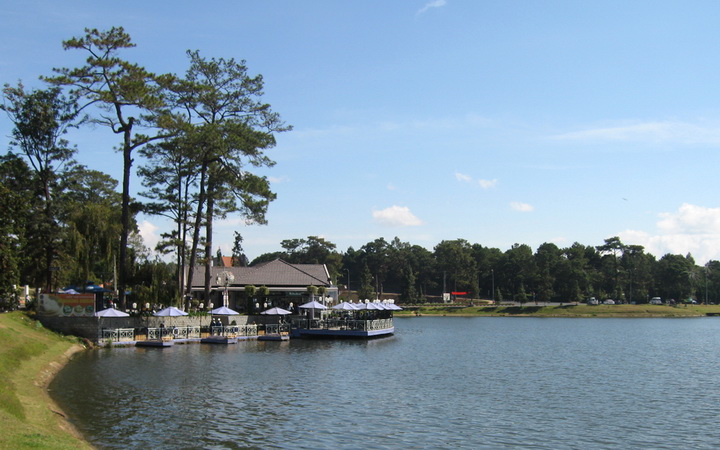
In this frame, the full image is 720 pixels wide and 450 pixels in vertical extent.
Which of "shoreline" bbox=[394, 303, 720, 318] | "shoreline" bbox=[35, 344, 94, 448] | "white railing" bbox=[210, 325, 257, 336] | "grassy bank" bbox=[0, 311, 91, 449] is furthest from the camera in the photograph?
"shoreline" bbox=[394, 303, 720, 318]

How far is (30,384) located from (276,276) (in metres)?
48.3

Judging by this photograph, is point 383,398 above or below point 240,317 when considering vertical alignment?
below

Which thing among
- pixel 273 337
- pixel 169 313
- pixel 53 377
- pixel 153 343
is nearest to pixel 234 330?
pixel 273 337

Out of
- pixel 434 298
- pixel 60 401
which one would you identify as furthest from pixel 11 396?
pixel 434 298

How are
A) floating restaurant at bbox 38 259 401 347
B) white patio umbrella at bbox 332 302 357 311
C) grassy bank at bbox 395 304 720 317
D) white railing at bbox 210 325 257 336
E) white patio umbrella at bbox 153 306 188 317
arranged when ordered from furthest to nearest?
grassy bank at bbox 395 304 720 317
white patio umbrella at bbox 332 302 357 311
white railing at bbox 210 325 257 336
white patio umbrella at bbox 153 306 188 317
floating restaurant at bbox 38 259 401 347

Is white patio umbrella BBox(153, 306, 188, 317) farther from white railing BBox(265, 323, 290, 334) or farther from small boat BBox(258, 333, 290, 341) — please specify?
white railing BBox(265, 323, 290, 334)

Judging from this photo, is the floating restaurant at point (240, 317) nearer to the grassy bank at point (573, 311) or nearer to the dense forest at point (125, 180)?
the dense forest at point (125, 180)

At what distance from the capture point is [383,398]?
92.2 ft

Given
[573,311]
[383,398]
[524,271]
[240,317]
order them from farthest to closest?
[524,271], [573,311], [240,317], [383,398]

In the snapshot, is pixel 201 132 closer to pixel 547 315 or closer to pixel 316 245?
pixel 547 315

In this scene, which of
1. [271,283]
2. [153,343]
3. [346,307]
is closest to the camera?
[153,343]

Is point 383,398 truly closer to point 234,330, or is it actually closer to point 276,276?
point 234,330

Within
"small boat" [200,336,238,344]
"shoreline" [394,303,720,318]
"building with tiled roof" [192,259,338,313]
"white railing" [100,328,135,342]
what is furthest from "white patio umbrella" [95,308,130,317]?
"shoreline" [394,303,720,318]

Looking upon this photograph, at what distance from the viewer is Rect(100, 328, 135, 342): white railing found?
43938 millimetres
